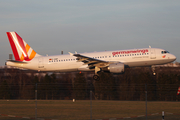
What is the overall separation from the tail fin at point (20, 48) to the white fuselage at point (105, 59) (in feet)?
3.95

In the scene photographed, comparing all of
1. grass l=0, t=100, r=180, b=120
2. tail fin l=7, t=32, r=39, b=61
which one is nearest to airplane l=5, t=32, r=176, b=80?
tail fin l=7, t=32, r=39, b=61

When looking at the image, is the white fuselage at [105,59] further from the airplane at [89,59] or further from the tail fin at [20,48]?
the tail fin at [20,48]

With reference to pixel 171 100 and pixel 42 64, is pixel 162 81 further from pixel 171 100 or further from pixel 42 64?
pixel 42 64

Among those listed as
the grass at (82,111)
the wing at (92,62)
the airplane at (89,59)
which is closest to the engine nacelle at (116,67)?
the airplane at (89,59)

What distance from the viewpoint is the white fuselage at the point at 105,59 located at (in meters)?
29.4

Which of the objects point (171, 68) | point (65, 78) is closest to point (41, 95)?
point (65, 78)

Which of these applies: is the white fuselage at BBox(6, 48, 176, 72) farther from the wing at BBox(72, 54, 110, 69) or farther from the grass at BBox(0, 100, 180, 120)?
the grass at BBox(0, 100, 180, 120)

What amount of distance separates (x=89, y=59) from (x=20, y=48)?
11.1 meters

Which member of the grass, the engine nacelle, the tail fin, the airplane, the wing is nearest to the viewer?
the grass

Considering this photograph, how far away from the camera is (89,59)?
29266 mm

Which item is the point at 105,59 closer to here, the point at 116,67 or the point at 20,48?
the point at 116,67

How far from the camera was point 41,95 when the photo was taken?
1433 inches

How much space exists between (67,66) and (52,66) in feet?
6.99

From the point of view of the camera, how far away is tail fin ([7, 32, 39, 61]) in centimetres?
3384
